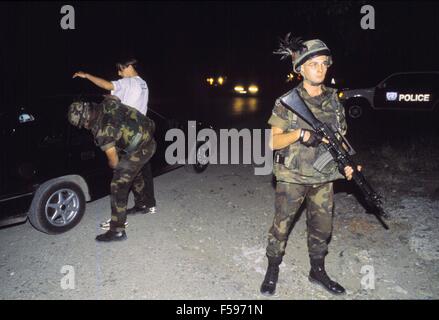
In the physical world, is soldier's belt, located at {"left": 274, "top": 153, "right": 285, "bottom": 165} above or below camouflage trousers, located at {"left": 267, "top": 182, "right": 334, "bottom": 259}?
above

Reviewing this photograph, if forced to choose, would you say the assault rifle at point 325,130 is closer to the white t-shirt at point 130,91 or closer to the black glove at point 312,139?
the black glove at point 312,139

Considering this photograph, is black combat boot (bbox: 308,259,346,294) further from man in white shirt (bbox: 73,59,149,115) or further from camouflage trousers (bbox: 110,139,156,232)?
man in white shirt (bbox: 73,59,149,115)

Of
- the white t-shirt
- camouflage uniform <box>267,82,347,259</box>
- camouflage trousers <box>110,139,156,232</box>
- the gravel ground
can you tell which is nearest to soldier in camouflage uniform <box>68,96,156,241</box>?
camouflage trousers <box>110,139,156,232</box>

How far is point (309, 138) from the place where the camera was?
267 cm

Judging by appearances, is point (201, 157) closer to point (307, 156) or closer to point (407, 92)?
point (307, 156)

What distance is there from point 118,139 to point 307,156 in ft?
6.47

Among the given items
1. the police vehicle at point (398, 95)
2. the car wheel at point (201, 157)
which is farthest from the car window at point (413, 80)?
the car wheel at point (201, 157)

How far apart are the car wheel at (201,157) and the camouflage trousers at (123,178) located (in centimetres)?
227

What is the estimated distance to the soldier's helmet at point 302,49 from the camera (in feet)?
8.98

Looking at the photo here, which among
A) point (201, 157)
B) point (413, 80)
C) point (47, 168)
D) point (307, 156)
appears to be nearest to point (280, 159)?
point (307, 156)

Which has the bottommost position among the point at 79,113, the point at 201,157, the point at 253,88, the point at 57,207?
the point at 57,207

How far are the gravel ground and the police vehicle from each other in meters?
7.69

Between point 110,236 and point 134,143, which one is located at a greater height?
point 134,143

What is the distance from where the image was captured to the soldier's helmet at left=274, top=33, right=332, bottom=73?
8.98ft
